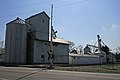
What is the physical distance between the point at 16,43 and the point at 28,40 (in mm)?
3911

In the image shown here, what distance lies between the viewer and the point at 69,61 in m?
68.2

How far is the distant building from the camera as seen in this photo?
176ft

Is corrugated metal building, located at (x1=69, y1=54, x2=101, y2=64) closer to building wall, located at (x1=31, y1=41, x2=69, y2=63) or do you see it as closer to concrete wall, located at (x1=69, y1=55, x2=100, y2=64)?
concrete wall, located at (x1=69, y1=55, x2=100, y2=64)

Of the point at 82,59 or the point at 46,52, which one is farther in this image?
the point at 82,59

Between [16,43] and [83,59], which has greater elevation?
[16,43]

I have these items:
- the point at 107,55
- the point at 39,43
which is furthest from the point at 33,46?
the point at 107,55

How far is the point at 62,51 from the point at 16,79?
49.1 meters

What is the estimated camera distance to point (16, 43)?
54.1 meters

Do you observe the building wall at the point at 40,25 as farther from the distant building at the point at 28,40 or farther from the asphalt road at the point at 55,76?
the asphalt road at the point at 55,76

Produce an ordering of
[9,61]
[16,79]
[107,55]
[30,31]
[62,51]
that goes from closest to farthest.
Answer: [16,79], [9,61], [30,31], [62,51], [107,55]

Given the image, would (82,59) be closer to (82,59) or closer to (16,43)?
(82,59)

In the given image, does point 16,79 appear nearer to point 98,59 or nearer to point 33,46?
point 33,46

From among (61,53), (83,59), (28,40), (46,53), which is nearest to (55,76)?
(28,40)

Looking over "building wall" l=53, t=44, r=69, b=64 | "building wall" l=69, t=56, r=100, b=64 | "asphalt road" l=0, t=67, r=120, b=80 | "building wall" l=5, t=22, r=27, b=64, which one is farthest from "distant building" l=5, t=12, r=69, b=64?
"asphalt road" l=0, t=67, r=120, b=80
